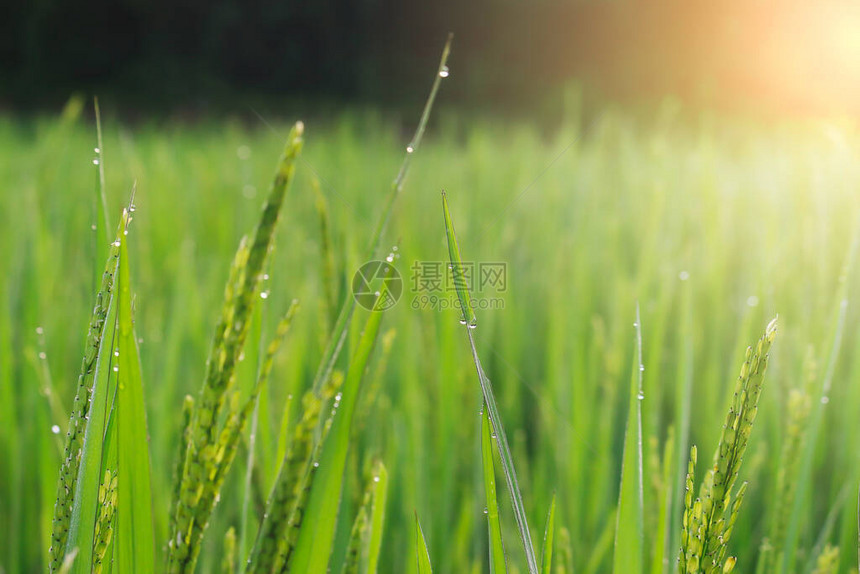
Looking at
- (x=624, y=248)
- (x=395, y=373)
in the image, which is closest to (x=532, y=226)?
(x=624, y=248)

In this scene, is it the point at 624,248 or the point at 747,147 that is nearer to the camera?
the point at 624,248

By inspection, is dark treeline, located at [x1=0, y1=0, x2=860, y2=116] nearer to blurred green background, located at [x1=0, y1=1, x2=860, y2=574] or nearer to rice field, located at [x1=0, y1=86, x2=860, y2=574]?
blurred green background, located at [x1=0, y1=1, x2=860, y2=574]

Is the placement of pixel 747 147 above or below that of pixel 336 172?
above

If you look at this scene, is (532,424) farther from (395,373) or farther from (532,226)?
(532,226)

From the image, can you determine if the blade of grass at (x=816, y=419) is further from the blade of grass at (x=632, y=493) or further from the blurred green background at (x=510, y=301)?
the blade of grass at (x=632, y=493)

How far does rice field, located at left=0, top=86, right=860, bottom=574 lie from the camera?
0.90ft

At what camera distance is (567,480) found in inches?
21.8

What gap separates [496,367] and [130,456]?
59 cm

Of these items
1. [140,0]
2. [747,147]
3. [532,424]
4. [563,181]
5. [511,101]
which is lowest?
[532,424]

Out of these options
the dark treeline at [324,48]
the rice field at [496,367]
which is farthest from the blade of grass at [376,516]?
the dark treeline at [324,48]

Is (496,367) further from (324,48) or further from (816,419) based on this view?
(324,48)

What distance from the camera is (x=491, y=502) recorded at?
21cm

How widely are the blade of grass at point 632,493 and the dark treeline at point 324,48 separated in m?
6.00

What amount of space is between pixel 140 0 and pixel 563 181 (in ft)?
20.2
